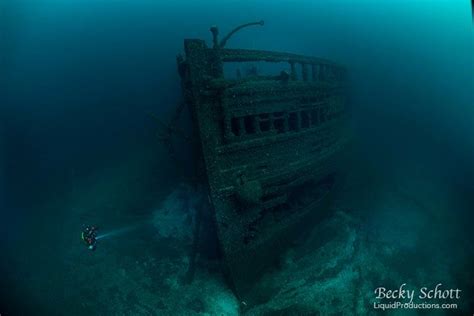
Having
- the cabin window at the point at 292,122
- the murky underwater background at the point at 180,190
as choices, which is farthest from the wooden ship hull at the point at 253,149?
the murky underwater background at the point at 180,190

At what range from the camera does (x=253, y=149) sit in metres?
4.42

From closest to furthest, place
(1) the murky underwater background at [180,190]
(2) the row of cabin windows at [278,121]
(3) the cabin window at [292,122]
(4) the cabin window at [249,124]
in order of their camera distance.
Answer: (2) the row of cabin windows at [278,121] < (4) the cabin window at [249,124] < (1) the murky underwater background at [180,190] < (3) the cabin window at [292,122]

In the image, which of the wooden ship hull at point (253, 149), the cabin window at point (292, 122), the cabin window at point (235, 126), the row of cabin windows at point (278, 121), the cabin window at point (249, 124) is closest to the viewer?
the wooden ship hull at point (253, 149)

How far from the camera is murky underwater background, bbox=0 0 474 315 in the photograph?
16.3 feet

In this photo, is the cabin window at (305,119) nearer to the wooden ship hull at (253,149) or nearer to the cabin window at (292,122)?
the wooden ship hull at (253,149)

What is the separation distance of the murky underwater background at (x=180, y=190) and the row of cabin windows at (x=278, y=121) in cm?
200

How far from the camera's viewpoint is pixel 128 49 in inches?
Result: 731

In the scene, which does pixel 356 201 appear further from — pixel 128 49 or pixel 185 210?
pixel 128 49

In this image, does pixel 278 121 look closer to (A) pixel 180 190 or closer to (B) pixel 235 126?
(B) pixel 235 126

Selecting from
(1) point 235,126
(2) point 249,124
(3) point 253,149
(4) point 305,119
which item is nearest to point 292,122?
(4) point 305,119

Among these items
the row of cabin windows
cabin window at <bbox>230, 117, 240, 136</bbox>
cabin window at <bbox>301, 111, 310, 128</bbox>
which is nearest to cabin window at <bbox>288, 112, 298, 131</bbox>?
the row of cabin windows

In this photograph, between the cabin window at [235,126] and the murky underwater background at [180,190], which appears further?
the murky underwater background at [180,190]

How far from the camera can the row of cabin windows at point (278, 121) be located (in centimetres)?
437

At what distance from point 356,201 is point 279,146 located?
11.9ft
